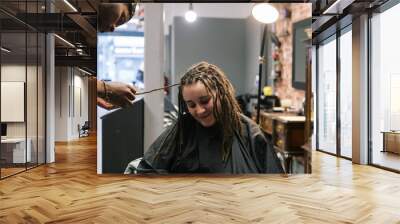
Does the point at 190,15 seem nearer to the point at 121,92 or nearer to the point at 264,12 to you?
the point at 264,12

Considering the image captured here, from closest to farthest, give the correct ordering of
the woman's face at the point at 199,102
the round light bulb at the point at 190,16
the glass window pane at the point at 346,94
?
the woman's face at the point at 199,102, the round light bulb at the point at 190,16, the glass window pane at the point at 346,94

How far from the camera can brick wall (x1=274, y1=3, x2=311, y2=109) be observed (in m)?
4.14

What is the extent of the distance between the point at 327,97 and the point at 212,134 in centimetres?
249

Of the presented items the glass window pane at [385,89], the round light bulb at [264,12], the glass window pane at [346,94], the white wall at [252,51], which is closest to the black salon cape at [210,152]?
the white wall at [252,51]

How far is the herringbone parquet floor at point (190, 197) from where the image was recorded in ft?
9.04

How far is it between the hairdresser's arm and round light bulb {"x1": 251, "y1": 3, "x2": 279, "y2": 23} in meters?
1.52

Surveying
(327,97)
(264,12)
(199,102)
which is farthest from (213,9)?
(327,97)

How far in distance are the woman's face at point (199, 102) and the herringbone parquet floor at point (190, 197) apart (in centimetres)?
65

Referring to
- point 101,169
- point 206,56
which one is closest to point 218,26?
point 206,56

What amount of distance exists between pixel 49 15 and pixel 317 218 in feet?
13.5

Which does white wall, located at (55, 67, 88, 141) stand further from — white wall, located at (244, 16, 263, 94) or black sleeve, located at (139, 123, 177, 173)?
white wall, located at (244, 16, 263, 94)

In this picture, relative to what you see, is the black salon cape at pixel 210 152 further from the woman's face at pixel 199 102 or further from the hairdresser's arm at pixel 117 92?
the hairdresser's arm at pixel 117 92

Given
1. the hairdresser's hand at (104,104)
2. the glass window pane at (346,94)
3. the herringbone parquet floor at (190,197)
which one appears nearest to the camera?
the herringbone parquet floor at (190,197)

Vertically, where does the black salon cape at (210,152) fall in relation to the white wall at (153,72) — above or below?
below
